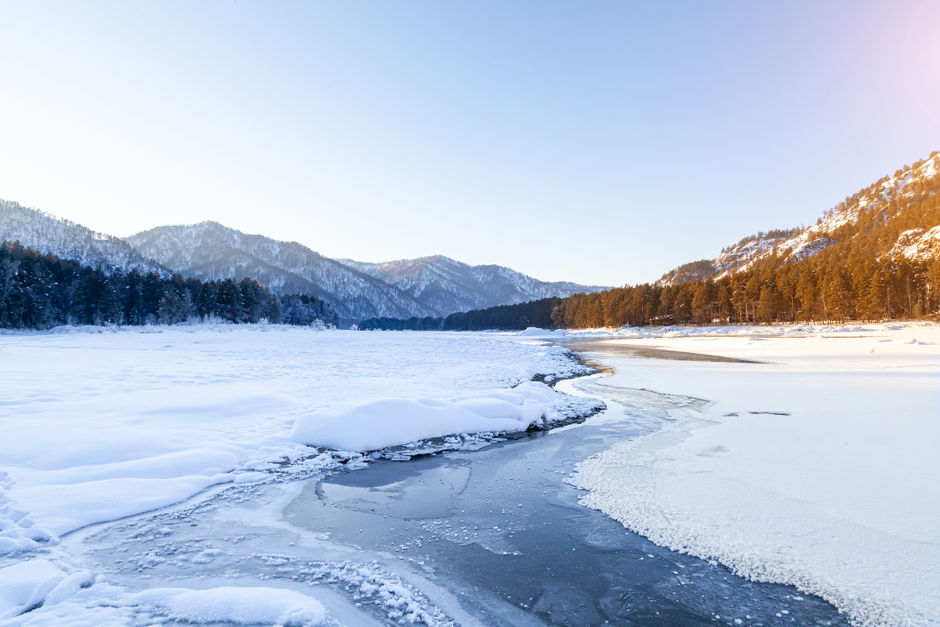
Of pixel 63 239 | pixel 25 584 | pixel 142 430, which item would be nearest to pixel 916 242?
pixel 142 430

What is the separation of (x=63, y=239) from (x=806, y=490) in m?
235

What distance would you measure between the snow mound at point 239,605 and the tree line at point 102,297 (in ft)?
253

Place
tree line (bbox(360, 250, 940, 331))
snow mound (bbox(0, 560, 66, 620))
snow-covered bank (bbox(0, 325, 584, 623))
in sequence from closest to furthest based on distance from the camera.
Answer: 1. snow mound (bbox(0, 560, 66, 620))
2. snow-covered bank (bbox(0, 325, 584, 623))
3. tree line (bbox(360, 250, 940, 331))

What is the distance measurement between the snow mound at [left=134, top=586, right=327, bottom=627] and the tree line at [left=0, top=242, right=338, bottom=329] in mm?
77135

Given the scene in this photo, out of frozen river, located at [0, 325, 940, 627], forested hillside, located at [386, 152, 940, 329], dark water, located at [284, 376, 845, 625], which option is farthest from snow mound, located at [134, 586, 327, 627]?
forested hillside, located at [386, 152, 940, 329]

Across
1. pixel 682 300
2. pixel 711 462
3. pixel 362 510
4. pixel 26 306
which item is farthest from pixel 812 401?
pixel 26 306

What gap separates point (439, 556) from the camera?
496cm

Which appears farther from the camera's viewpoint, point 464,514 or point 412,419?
point 412,419

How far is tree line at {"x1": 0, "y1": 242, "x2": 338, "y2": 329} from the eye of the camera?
56569 mm

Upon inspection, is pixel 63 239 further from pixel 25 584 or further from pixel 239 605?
pixel 239 605

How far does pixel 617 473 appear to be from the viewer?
757 centimetres

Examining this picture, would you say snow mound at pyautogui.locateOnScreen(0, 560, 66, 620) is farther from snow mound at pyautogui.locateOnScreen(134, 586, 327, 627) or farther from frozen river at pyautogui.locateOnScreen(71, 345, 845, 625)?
snow mound at pyautogui.locateOnScreen(134, 586, 327, 627)

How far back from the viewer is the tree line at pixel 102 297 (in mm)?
56569

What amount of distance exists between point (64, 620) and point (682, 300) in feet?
309
